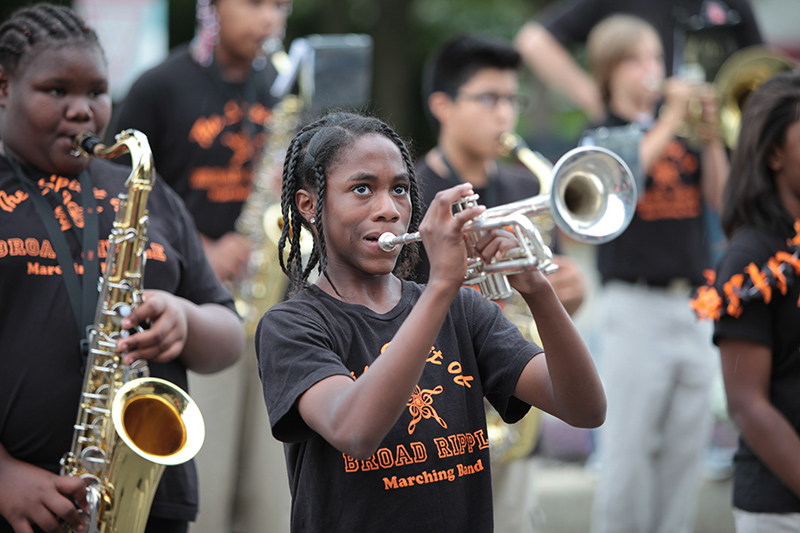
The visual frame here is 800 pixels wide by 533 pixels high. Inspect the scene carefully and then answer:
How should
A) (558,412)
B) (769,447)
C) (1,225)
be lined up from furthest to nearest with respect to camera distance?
(769,447) → (1,225) → (558,412)

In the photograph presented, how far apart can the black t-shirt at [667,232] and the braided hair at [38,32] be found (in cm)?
298

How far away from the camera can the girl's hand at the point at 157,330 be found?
107 inches

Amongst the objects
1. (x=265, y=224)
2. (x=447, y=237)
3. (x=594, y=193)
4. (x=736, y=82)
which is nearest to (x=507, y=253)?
(x=447, y=237)

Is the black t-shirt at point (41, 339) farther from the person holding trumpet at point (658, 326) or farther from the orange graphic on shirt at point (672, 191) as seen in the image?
the orange graphic on shirt at point (672, 191)

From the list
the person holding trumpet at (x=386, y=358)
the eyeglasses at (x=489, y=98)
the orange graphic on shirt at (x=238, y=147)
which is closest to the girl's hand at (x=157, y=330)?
the person holding trumpet at (x=386, y=358)

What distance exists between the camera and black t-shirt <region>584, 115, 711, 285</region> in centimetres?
489

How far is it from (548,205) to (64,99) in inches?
64.4

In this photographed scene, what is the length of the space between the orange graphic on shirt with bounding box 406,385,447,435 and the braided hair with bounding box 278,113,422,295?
1.23ft

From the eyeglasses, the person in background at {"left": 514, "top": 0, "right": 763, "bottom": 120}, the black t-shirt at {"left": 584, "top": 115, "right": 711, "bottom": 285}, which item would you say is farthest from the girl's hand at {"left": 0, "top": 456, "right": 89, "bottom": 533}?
the person in background at {"left": 514, "top": 0, "right": 763, "bottom": 120}

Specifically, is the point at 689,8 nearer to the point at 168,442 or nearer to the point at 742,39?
the point at 742,39

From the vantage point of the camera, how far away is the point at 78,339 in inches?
108

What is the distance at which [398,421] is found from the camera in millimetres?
2242

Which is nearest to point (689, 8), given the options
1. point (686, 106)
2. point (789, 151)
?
point (686, 106)

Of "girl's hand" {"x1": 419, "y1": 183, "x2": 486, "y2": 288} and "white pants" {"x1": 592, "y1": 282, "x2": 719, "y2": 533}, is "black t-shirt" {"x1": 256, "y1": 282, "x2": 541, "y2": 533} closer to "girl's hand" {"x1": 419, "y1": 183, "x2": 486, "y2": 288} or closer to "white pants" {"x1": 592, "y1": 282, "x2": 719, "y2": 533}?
"girl's hand" {"x1": 419, "y1": 183, "x2": 486, "y2": 288}
